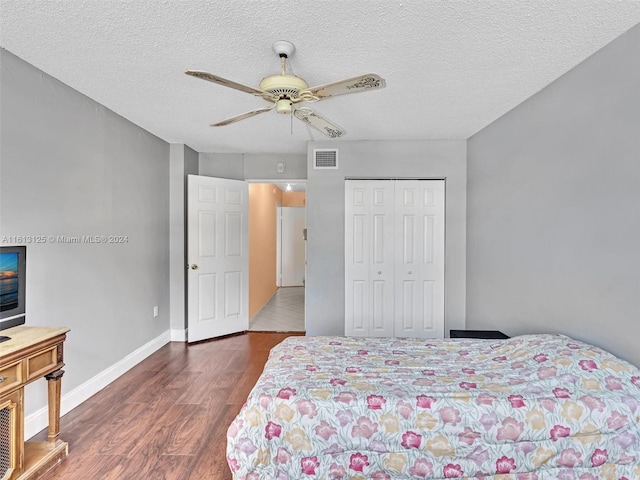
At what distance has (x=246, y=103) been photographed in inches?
104

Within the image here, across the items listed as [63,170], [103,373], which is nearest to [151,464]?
[103,373]

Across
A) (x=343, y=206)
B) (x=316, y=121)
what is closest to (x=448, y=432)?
(x=316, y=121)

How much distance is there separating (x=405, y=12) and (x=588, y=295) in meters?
1.88

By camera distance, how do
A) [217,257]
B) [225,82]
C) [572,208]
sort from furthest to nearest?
1. [217,257]
2. [572,208]
3. [225,82]

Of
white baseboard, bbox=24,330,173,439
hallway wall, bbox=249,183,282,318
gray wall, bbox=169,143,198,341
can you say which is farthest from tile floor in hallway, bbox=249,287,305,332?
white baseboard, bbox=24,330,173,439

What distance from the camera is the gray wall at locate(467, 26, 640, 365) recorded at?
67.3 inches

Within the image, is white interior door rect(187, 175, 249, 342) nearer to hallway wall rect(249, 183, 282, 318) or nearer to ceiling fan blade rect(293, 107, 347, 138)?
hallway wall rect(249, 183, 282, 318)

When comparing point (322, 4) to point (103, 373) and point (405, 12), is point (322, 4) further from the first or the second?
point (103, 373)

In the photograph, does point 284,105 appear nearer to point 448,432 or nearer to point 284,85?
point 284,85

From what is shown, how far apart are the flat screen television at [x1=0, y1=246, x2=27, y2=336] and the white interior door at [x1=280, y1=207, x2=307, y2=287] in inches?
244

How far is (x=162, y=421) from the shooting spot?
2.29 meters

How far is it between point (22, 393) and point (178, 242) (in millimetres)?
2454

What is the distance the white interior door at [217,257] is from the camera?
3.90 m

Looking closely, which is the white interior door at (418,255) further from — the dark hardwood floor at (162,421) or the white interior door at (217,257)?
the white interior door at (217,257)
